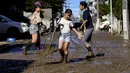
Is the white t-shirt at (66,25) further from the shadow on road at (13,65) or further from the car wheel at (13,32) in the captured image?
the car wheel at (13,32)

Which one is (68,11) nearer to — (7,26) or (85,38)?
(85,38)

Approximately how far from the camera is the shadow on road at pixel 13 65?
11508mm

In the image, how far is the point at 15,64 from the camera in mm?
12914

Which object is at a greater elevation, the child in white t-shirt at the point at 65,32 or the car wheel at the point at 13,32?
the child in white t-shirt at the point at 65,32

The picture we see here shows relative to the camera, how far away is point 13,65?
41.4ft

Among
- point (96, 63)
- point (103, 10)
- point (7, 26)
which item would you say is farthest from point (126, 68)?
point (103, 10)

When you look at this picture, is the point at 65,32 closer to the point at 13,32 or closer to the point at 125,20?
the point at 125,20

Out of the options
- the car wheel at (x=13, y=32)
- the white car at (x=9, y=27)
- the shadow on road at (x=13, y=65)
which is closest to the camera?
the shadow on road at (x=13, y=65)

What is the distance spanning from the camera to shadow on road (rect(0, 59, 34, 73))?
11508 mm

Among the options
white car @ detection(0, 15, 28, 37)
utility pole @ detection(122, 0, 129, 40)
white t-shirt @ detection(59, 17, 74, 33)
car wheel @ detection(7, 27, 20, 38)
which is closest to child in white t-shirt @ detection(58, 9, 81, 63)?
white t-shirt @ detection(59, 17, 74, 33)

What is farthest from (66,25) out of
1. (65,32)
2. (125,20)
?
(125,20)

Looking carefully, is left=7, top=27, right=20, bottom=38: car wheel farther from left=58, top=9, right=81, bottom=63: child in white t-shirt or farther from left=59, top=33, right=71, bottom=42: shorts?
left=59, top=33, right=71, bottom=42: shorts

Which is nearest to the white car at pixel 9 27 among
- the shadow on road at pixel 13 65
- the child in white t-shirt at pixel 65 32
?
the shadow on road at pixel 13 65

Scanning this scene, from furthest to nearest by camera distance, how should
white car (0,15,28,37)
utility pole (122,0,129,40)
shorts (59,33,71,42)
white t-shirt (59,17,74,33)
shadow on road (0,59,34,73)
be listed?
white car (0,15,28,37), utility pole (122,0,129,40), white t-shirt (59,17,74,33), shorts (59,33,71,42), shadow on road (0,59,34,73)
